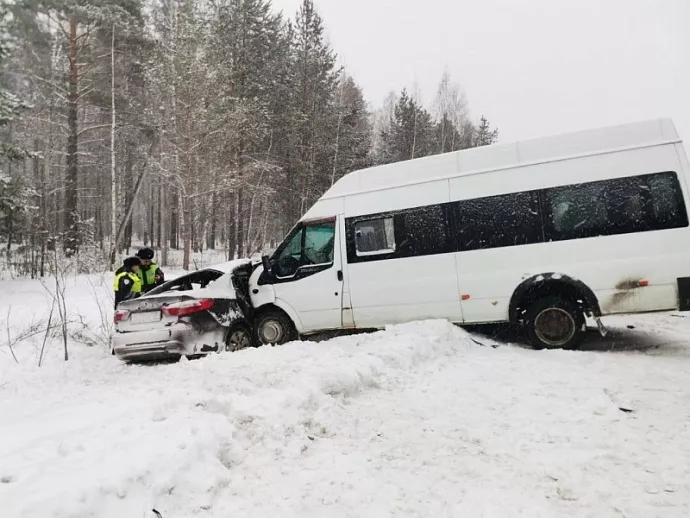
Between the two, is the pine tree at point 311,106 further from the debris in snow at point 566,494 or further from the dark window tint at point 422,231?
the debris in snow at point 566,494

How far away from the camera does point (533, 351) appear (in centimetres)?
626

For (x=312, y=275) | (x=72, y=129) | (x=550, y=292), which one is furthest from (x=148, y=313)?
(x=72, y=129)

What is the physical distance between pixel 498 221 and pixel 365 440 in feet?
13.9

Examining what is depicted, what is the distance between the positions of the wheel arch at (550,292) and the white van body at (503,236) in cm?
2

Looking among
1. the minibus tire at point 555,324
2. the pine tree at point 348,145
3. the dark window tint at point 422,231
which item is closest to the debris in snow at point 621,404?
the minibus tire at point 555,324

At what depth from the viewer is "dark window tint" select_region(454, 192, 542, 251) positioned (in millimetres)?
6422

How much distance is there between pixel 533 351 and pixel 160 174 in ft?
60.9

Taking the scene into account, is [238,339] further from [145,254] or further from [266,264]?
[145,254]

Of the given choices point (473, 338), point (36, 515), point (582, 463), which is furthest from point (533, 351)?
point (36, 515)

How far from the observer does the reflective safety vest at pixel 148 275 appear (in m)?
8.59

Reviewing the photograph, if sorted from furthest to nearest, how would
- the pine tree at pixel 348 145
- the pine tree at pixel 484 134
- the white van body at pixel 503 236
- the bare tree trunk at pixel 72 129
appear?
the pine tree at pixel 484 134
the pine tree at pixel 348 145
the bare tree trunk at pixel 72 129
the white van body at pixel 503 236

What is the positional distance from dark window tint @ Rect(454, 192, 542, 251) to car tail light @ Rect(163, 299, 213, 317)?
398 cm

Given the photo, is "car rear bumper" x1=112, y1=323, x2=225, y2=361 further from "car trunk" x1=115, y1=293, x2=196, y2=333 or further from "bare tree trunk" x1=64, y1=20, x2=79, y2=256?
"bare tree trunk" x1=64, y1=20, x2=79, y2=256

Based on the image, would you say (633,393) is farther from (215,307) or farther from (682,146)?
(215,307)
